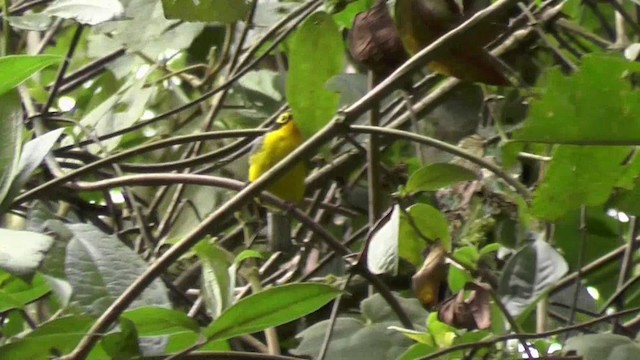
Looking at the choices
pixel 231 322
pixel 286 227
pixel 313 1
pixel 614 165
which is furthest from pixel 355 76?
pixel 231 322

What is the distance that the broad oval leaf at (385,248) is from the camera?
0.54 m

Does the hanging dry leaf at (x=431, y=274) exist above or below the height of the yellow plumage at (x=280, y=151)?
above

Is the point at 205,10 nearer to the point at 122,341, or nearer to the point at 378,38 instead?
the point at 378,38

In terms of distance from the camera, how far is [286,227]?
3.32 ft

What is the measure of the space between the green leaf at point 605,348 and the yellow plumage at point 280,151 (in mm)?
597

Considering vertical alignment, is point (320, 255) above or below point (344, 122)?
below

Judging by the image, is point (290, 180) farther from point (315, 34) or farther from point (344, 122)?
point (344, 122)

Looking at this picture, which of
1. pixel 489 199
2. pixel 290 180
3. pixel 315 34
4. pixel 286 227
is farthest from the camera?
pixel 290 180

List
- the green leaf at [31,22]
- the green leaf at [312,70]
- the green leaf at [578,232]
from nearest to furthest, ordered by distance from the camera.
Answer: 1. the green leaf at [312,70]
2. the green leaf at [31,22]
3. the green leaf at [578,232]

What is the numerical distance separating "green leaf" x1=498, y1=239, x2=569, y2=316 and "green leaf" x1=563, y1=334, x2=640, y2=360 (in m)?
0.09

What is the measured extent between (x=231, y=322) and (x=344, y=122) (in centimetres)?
14

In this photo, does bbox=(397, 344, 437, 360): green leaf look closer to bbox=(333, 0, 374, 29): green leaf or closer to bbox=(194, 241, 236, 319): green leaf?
bbox=(194, 241, 236, 319): green leaf

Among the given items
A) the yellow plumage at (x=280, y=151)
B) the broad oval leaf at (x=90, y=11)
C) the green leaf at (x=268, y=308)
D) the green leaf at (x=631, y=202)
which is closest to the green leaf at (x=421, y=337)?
the green leaf at (x=268, y=308)

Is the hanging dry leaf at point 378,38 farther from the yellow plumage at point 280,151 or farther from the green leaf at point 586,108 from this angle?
the yellow plumage at point 280,151
